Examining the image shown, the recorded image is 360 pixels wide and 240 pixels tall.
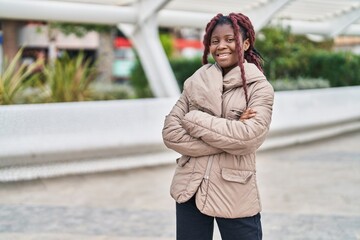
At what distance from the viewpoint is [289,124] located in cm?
867

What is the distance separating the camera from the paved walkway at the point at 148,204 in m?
4.26

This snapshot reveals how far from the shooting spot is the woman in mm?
2305

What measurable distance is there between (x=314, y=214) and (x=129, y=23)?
20.9 feet

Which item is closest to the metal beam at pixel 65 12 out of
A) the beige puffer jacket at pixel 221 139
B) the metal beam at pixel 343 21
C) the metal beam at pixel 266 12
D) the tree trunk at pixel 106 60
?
the metal beam at pixel 266 12

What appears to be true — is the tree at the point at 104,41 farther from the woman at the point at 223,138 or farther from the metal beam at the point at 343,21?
the woman at the point at 223,138

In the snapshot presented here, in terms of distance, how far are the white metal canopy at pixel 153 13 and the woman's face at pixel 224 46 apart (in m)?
6.96

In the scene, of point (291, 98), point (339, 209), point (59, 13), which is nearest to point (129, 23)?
point (59, 13)

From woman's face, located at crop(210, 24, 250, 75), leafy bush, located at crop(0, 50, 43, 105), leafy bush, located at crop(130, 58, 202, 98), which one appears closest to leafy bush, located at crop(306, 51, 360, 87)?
leafy bush, located at crop(130, 58, 202, 98)

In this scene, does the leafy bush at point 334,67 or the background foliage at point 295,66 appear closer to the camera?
the background foliage at point 295,66

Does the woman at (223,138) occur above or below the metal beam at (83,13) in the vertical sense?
below

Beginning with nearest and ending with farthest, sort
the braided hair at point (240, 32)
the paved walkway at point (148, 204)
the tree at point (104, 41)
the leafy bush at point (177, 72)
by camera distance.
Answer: the braided hair at point (240, 32), the paved walkway at point (148, 204), the leafy bush at point (177, 72), the tree at point (104, 41)

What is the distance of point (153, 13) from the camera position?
9.92m

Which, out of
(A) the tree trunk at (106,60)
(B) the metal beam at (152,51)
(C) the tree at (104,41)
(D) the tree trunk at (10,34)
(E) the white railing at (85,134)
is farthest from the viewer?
(D) the tree trunk at (10,34)

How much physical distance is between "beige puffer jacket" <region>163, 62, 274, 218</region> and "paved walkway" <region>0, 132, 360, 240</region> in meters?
1.86
